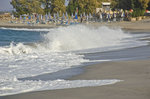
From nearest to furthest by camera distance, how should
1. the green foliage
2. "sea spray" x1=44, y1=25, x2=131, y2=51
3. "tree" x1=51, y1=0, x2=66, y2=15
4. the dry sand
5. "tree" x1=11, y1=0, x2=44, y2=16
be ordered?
the dry sand
"sea spray" x1=44, y1=25, x2=131, y2=51
the green foliage
"tree" x1=51, y1=0, x2=66, y2=15
"tree" x1=11, y1=0, x2=44, y2=16

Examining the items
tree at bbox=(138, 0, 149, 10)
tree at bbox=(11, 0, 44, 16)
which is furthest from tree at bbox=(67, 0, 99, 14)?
tree at bbox=(138, 0, 149, 10)

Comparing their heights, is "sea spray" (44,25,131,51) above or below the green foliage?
below

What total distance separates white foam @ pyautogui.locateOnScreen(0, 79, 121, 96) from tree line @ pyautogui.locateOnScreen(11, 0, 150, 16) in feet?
161

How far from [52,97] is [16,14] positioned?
82.5m

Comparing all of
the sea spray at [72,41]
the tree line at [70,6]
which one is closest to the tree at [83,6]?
the tree line at [70,6]

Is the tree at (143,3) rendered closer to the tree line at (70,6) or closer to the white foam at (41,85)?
the tree line at (70,6)

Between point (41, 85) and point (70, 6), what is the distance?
67.5m

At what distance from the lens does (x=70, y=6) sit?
2908 inches

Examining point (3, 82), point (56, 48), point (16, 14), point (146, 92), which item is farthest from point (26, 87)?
point (16, 14)

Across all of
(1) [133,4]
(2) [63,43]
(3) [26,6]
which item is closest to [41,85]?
(2) [63,43]

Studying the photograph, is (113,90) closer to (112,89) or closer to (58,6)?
(112,89)

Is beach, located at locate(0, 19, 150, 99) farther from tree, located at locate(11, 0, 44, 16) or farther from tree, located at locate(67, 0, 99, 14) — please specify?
tree, located at locate(11, 0, 44, 16)

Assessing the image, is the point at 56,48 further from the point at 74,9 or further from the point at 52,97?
the point at 74,9

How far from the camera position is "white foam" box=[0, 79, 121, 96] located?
265 inches
